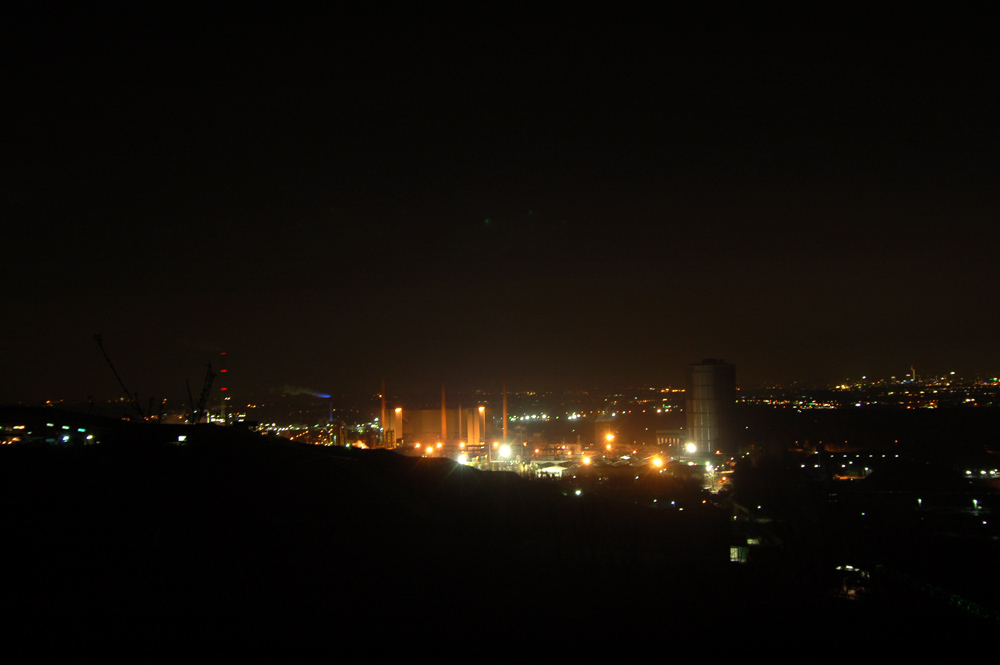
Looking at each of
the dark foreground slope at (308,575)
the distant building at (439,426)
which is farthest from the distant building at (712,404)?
the dark foreground slope at (308,575)

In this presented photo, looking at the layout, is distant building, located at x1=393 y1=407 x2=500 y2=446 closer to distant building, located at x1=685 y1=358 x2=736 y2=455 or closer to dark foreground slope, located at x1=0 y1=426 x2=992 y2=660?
distant building, located at x1=685 y1=358 x2=736 y2=455

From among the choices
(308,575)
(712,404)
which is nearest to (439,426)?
(712,404)

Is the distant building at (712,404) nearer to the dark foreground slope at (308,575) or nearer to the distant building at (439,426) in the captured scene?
the distant building at (439,426)

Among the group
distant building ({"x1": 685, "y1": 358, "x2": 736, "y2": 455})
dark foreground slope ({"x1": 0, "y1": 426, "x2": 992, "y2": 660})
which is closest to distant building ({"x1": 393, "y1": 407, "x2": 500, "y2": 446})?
distant building ({"x1": 685, "y1": 358, "x2": 736, "y2": 455})

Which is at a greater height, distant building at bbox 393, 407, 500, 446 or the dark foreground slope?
the dark foreground slope

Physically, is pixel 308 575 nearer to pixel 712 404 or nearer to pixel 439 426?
pixel 712 404

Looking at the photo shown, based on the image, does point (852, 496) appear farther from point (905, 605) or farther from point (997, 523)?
point (905, 605)

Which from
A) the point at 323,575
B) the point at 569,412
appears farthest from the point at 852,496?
the point at 569,412
